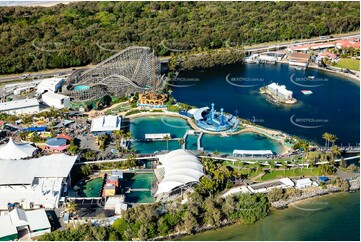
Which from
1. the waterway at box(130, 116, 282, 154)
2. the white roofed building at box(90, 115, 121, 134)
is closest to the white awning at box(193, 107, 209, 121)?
the waterway at box(130, 116, 282, 154)

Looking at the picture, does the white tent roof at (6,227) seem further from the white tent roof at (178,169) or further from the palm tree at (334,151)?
the palm tree at (334,151)

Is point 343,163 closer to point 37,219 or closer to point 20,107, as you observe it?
point 37,219

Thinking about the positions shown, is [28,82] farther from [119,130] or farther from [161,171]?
[161,171]

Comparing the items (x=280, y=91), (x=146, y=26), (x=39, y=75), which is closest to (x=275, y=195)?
(x=280, y=91)

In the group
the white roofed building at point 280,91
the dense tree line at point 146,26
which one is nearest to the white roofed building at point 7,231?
the white roofed building at point 280,91

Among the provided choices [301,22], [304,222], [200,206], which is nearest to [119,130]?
[200,206]

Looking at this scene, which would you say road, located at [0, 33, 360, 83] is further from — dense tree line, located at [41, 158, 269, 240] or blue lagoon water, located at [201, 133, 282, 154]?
dense tree line, located at [41, 158, 269, 240]

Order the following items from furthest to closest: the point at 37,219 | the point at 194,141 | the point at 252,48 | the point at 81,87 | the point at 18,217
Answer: the point at 252,48, the point at 81,87, the point at 194,141, the point at 37,219, the point at 18,217
